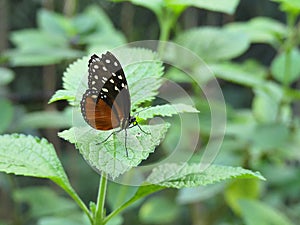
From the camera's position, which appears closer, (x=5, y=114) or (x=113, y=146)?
(x=113, y=146)

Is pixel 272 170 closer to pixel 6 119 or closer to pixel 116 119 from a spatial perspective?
pixel 6 119

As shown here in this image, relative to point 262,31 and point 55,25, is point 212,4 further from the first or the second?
point 55,25

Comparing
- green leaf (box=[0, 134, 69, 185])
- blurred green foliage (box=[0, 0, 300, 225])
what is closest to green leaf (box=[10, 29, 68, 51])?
blurred green foliage (box=[0, 0, 300, 225])

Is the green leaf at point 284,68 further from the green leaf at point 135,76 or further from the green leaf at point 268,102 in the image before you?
the green leaf at point 135,76

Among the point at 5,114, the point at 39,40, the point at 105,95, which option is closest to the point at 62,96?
the point at 105,95

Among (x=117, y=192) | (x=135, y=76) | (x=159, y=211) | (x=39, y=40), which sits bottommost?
(x=159, y=211)

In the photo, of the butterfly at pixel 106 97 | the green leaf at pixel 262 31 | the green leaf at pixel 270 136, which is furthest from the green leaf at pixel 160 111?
the green leaf at pixel 262 31
